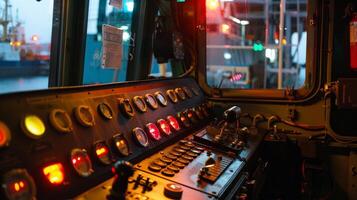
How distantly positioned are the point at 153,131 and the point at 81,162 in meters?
0.56

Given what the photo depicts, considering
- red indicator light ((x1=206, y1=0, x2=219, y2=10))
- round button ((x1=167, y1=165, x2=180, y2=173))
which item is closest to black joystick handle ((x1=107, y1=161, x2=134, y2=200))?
round button ((x1=167, y1=165, x2=180, y2=173))

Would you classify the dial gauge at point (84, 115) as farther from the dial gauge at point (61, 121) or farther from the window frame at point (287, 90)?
the window frame at point (287, 90)

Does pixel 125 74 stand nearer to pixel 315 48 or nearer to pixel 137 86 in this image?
pixel 137 86

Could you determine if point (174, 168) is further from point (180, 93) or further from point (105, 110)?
point (180, 93)

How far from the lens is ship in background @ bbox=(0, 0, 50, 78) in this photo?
199 cm

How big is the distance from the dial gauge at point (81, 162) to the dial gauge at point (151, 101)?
26.1 inches

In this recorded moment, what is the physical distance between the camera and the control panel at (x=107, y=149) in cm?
110

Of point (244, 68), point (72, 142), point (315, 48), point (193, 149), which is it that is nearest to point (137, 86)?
point (193, 149)

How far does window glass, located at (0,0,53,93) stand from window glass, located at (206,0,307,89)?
146 cm

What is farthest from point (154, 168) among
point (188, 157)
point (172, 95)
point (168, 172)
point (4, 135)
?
point (172, 95)

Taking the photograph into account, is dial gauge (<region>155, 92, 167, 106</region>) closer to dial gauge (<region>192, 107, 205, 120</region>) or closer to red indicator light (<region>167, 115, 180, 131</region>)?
red indicator light (<region>167, 115, 180, 131</region>)

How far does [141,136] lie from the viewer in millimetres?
1688

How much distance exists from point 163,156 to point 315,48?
169 cm

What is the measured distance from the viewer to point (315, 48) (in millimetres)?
2740
